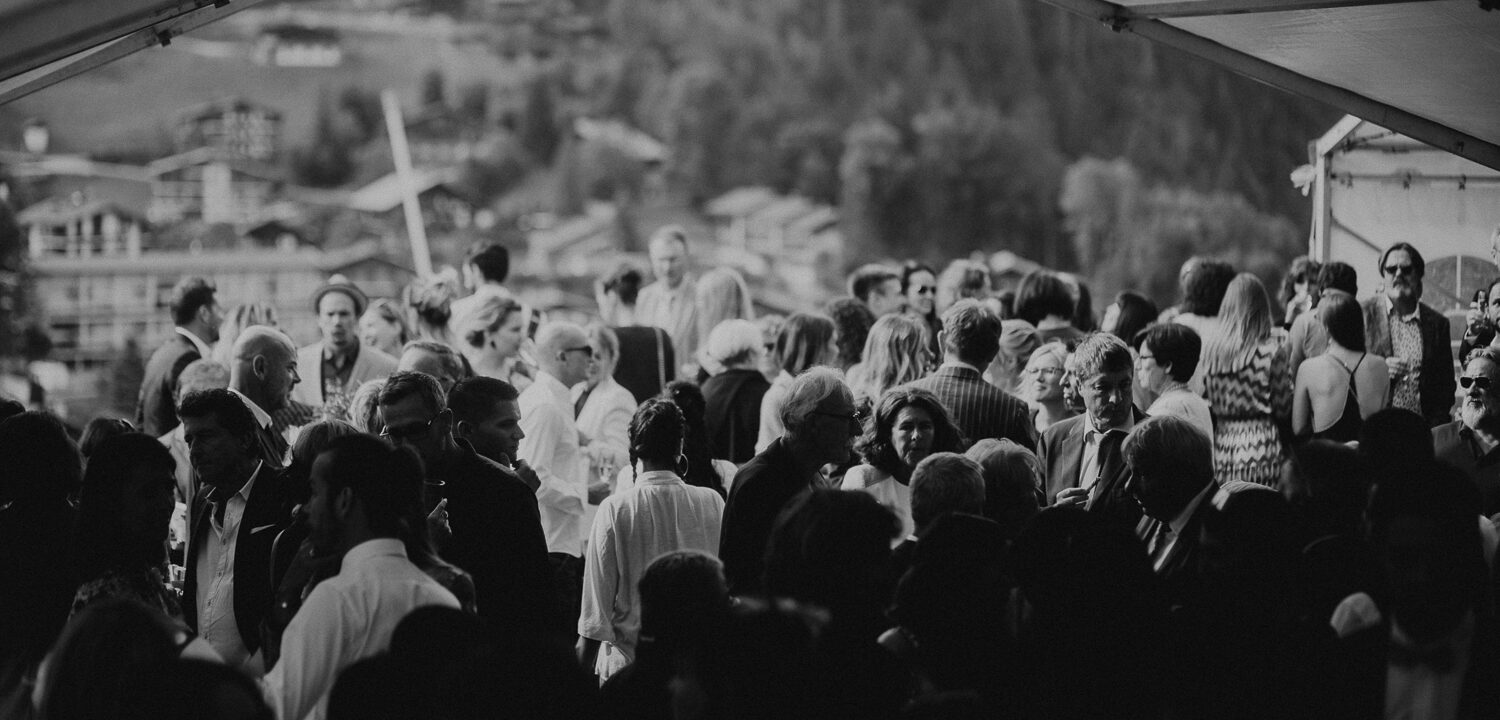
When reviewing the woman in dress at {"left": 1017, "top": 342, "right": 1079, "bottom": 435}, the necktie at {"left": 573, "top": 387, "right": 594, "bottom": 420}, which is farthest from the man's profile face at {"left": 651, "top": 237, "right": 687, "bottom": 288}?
the woman in dress at {"left": 1017, "top": 342, "right": 1079, "bottom": 435}

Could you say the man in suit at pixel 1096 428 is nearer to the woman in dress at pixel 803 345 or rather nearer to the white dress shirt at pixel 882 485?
the white dress shirt at pixel 882 485

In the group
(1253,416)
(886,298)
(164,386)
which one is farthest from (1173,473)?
A: (164,386)

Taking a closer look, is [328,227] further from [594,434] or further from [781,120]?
[594,434]

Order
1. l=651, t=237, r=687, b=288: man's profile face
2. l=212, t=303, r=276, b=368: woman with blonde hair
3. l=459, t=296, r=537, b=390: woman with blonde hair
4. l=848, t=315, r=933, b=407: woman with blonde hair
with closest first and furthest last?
l=848, t=315, r=933, b=407: woman with blonde hair → l=459, t=296, r=537, b=390: woman with blonde hair → l=212, t=303, r=276, b=368: woman with blonde hair → l=651, t=237, r=687, b=288: man's profile face

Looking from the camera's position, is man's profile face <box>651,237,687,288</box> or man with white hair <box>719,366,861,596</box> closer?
man with white hair <box>719,366,861,596</box>

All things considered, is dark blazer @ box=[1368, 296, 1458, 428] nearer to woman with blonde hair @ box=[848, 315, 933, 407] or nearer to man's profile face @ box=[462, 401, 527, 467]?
woman with blonde hair @ box=[848, 315, 933, 407]

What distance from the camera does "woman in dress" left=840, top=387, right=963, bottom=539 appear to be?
16.1 feet

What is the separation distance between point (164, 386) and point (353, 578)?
450 cm

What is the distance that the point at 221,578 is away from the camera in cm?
430

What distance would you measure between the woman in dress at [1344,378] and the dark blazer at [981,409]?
1.70 m

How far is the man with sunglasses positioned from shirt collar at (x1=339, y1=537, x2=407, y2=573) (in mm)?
3548

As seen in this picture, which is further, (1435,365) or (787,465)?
(1435,365)

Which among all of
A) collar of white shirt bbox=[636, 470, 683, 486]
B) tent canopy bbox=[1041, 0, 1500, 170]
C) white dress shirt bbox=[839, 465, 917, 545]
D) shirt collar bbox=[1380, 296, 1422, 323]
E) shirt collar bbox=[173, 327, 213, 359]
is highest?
tent canopy bbox=[1041, 0, 1500, 170]

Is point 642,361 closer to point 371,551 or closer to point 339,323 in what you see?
point 339,323
